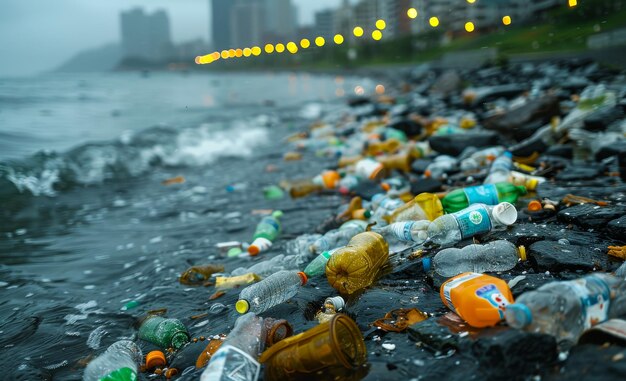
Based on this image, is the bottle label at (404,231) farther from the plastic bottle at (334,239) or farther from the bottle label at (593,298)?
the bottle label at (593,298)

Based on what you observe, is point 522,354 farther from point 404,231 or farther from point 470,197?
point 470,197

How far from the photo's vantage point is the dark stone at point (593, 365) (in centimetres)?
147

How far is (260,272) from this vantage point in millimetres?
3207

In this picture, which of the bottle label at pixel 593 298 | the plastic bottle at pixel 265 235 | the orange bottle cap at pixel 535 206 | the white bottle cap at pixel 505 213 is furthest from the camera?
the plastic bottle at pixel 265 235

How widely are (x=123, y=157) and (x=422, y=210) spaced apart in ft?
23.2

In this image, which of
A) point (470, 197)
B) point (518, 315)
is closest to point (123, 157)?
point (470, 197)

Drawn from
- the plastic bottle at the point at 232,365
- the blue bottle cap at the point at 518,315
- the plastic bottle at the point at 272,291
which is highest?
the blue bottle cap at the point at 518,315

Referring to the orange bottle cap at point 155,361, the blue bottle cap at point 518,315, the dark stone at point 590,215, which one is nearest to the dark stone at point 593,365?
the blue bottle cap at point 518,315

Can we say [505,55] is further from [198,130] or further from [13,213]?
[13,213]

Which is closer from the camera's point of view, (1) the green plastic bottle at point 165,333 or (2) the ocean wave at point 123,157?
(1) the green plastic bottle at point 165,333

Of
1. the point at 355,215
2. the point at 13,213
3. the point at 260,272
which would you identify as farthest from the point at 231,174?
the point at 260,272

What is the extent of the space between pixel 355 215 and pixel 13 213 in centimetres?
429

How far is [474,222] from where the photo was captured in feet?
9.32

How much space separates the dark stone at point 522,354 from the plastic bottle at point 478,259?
887 mm
